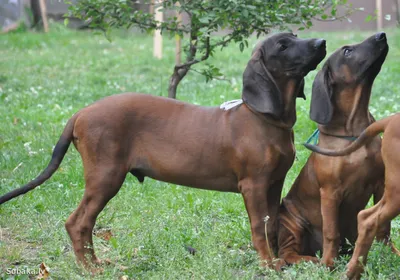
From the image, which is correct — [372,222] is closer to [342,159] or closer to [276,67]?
[342,159]

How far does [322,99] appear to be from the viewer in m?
4.65

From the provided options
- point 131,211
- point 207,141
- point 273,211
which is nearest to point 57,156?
point 207,141

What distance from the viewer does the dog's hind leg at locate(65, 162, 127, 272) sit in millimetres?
4742

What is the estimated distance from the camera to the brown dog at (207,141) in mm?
4676

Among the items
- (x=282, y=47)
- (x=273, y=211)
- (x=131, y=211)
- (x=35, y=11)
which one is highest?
(x=282, y=47)

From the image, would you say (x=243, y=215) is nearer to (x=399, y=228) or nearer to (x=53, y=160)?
(x=399, y=228)

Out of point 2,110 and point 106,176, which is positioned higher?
point 106,176

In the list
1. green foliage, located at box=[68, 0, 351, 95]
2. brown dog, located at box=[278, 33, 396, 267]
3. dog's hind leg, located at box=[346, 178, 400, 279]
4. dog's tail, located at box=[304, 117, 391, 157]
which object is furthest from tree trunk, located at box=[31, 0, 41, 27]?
dog's hind leg, located at box=[346, 178, 400, 279]

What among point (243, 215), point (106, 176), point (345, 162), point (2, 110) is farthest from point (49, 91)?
point (345, 162)

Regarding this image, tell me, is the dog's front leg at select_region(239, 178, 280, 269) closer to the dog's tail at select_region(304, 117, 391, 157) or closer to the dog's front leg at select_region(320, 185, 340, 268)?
the dog's front leg at select_region(320, 185, 340, 268)

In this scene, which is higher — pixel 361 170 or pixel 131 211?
pixel 361 170

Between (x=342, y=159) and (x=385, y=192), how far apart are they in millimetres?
437

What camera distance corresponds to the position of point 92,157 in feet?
15.6

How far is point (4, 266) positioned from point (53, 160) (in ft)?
2.60
